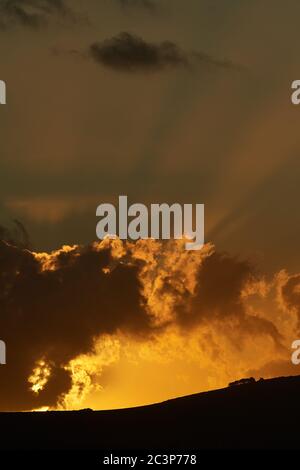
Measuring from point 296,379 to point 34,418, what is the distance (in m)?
30.2

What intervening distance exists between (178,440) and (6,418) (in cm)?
2423

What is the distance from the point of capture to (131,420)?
385 ft

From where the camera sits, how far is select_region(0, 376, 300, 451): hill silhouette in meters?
106

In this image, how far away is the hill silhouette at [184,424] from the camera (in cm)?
10650

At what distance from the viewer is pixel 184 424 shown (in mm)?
112875
